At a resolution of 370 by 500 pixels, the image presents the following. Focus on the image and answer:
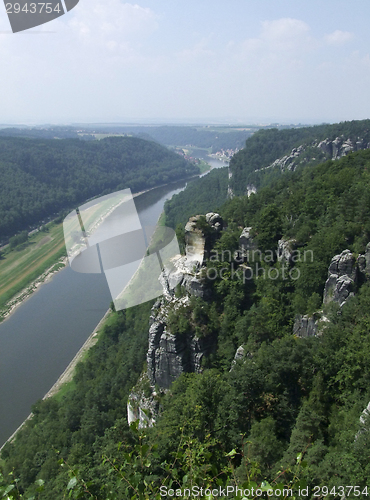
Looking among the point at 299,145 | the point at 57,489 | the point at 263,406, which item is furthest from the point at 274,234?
the point at 299,145

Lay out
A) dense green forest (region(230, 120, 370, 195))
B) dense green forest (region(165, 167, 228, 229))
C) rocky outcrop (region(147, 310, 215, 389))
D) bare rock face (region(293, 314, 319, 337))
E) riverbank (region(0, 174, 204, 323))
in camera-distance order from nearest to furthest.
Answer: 1. bare rock face (region(293, 314, 319, 337))
2. rocky outcrop (region(147, 310, 215, 389))
3. riverbank (region(0, 174, 204, 323))
4. dense green forest (region(230, 120, 370, 195))
5. dense green forest (region(165, 167, 228, 229))

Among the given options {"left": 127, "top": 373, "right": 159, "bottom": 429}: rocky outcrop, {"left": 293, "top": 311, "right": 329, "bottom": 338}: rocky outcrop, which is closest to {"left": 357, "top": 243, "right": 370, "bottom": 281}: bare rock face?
{"left": 293, "top": 311, "right": 329, "bottom": 338}: rocky outcrop

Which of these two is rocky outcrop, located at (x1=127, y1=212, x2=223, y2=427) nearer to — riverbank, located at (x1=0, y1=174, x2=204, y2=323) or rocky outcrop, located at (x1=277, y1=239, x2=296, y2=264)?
rocky outcrop, located at (x1=277, y1=239, x2=296, y2=264)

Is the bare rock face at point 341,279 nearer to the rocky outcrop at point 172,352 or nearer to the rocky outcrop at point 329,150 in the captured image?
the rocky outcrop at point 172,352

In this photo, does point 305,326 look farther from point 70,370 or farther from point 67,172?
point 67,172

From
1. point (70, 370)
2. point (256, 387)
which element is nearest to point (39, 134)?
point (70, 370)

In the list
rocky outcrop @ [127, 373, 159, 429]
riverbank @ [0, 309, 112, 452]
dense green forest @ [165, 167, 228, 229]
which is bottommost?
riverbank @ [0, 309, 112, 452]

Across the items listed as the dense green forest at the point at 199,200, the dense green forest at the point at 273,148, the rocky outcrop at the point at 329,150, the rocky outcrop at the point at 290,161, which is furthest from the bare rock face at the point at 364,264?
the rocky outcrop at the point at 290,161

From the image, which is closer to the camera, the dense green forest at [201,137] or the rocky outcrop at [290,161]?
the rocky outcrop at [290,161]
